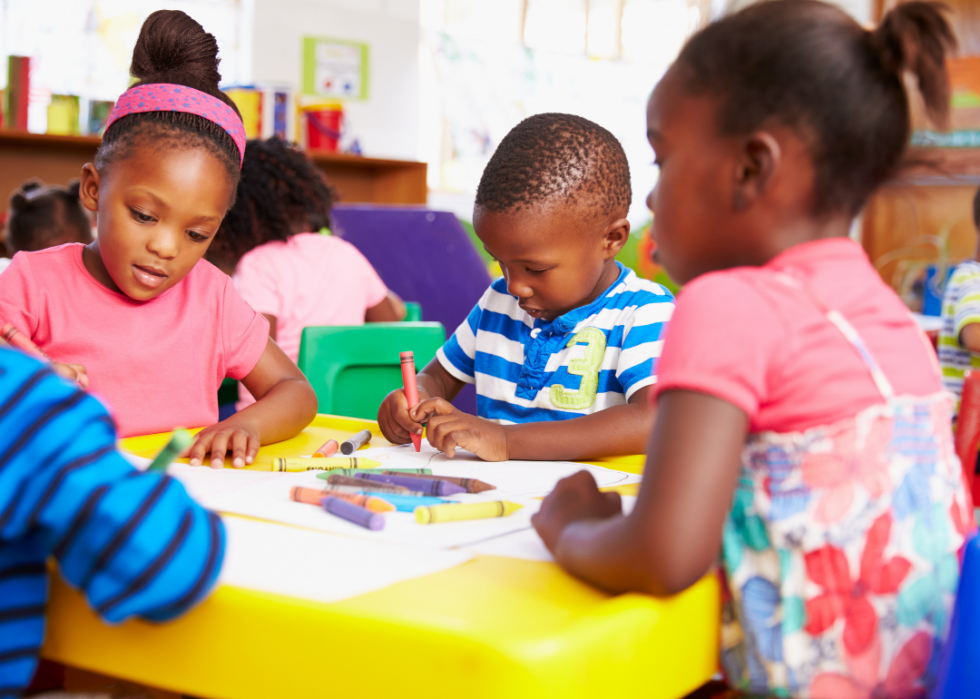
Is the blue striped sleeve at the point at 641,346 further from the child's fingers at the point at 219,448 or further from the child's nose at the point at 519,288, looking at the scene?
the child's fingers at the point at 219,448

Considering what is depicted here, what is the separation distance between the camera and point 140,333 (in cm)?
124

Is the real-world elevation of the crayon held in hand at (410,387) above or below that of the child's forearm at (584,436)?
above

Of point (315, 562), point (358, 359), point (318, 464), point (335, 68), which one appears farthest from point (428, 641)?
point (335, 68)

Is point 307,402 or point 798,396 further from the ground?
point 798,396

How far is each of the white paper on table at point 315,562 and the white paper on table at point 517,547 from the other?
0.07 feet

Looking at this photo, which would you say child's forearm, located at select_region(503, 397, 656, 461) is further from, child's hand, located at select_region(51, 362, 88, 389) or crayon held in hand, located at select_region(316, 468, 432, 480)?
child's hand, located at select_region(51, 362, 88, 389)

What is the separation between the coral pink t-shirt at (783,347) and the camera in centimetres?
57

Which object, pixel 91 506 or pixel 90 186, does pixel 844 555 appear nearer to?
pixel 91 506

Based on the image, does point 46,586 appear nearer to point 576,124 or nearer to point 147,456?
point 147,456

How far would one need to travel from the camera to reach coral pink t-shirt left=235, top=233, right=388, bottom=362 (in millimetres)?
2258

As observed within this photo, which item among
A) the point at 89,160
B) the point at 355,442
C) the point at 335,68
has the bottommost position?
the point at 355,442

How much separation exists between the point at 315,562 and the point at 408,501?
17 cm

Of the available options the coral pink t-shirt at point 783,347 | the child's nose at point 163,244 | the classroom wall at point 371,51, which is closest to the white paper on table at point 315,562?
the coral pink t-shirt at point 783,347

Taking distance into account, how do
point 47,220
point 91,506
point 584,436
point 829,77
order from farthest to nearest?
point 47,220, point 584,436, point 829,77, point 91,506
